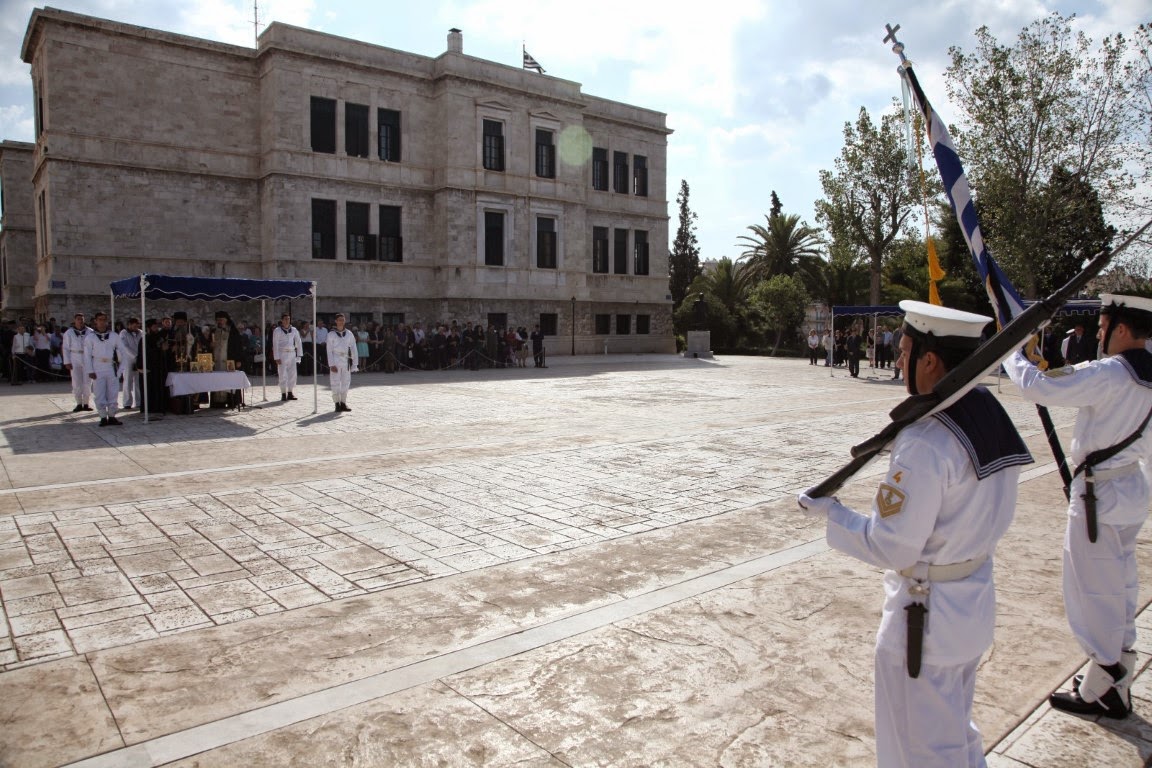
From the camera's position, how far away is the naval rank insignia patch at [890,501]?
92.5 inches

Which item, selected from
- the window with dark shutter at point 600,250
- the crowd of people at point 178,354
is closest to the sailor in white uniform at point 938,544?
the crowd of people at point 178,354

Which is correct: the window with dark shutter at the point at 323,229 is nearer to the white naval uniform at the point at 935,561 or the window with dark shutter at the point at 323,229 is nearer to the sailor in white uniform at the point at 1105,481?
the sailor in white uniform at the point at 1105,481

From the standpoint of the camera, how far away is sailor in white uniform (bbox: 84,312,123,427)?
12867mm

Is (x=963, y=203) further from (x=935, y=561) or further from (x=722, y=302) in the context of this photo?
(x=722, y=302)

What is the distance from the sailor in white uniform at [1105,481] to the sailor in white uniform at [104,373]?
13755mm

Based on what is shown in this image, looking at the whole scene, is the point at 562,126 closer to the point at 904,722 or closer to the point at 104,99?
the point at 104,99

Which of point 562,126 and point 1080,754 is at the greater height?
point 562,126

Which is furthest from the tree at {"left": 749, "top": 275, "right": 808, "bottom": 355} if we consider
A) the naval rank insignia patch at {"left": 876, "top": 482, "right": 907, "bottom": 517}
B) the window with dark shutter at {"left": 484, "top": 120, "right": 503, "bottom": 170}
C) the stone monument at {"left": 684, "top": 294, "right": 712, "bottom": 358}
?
the naval rank insignia patch at {"left": 876, "top": 482, "right": 907, "bottom": 517}

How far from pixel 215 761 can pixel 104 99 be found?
30.8 meters

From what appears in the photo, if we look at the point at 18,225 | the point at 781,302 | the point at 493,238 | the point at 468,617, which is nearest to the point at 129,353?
the point at 468,617

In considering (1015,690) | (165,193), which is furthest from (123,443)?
(165,193)

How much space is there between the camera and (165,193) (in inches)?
1103

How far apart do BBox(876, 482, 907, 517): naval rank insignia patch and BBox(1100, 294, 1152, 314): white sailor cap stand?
2.54 m

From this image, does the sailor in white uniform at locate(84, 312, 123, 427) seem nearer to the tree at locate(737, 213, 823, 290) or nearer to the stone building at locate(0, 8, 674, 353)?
the stone building at locate(0, 8, 674, 353)
